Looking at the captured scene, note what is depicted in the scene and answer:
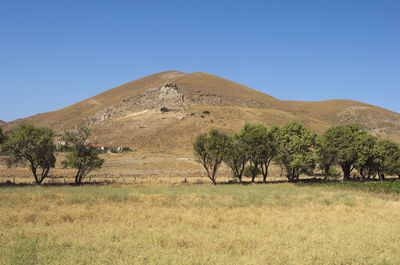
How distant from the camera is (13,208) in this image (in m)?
19.0

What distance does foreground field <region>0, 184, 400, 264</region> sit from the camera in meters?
10.6

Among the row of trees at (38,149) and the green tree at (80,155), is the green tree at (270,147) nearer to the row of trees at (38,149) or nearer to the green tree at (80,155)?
the row of trees at (38,149)

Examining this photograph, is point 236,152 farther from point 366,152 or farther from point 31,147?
point 31,147

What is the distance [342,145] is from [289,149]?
1224cm

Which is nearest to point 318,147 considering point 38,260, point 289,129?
point 289,129

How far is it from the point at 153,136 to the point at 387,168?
304ft

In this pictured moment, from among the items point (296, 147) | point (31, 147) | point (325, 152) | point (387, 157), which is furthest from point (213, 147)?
point (387, 157)

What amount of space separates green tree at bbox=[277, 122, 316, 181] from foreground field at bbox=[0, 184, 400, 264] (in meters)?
30.1

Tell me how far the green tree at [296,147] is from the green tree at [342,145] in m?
5.04

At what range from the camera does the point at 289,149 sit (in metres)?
53.5

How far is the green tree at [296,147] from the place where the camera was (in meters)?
51.9

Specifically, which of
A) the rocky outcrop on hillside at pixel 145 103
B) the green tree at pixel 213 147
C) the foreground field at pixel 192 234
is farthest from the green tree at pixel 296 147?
the rocky outcrop on hillside at pixel 145 103

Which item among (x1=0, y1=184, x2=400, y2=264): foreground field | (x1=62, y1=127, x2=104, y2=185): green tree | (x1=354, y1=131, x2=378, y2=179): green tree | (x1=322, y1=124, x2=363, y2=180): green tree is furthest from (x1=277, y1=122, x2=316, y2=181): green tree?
(x1=62, y1=127, x2=104, y2=185): green tree

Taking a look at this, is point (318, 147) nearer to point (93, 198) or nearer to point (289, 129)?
point (289, 129)
